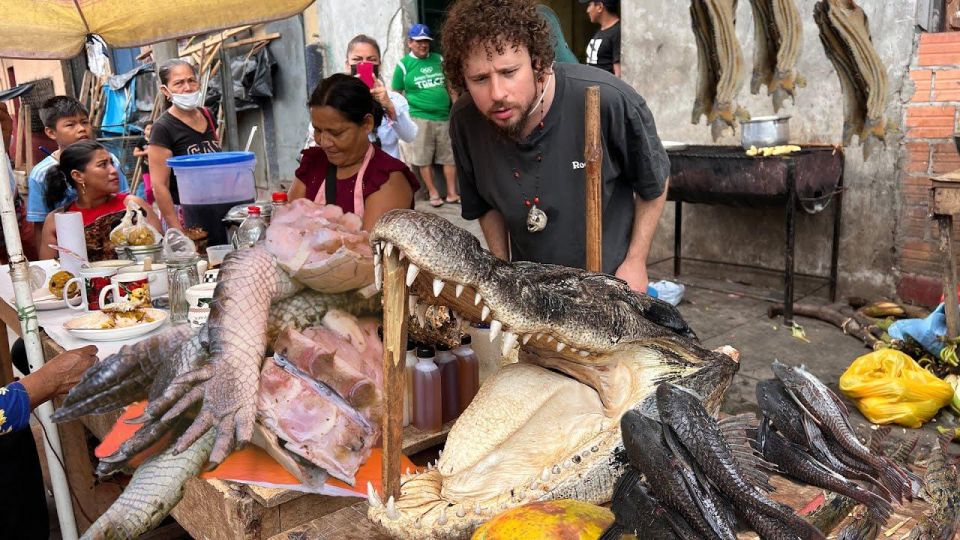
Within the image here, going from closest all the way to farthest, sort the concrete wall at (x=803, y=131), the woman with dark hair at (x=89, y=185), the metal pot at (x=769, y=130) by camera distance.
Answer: the woman with dark hair at (x=89, y=185) < the concrete wall at (x=803, y=131) < the metal pot at (x=769, y=130)

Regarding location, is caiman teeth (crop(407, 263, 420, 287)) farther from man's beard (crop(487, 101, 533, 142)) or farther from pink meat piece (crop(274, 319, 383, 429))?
man's beard (crop(487, 101, 533, 142))

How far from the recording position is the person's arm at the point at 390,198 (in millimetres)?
2688

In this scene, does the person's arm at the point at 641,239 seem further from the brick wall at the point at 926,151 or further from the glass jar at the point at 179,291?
the brick wall at the point at 926,151

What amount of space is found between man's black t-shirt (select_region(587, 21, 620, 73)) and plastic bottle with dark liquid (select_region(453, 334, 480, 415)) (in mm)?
4724

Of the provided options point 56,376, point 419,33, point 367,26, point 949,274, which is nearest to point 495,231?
point 56,376

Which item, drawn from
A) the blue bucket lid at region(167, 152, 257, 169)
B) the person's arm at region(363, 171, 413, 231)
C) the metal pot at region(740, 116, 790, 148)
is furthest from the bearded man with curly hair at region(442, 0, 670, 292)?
the metal pot at region(740, 116, 790, 148)

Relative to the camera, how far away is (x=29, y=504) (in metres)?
2.39

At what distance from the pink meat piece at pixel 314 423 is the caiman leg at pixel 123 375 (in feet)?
0.93

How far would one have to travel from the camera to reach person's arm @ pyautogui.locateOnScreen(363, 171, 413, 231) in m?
2.69

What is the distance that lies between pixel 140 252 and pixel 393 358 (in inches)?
80.6

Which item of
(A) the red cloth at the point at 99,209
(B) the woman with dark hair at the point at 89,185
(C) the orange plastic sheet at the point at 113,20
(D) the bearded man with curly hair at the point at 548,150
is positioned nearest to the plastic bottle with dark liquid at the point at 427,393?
(D) the bearded man with curly hair at the point at 548,150

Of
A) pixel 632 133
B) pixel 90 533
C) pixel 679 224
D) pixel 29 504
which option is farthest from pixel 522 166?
pixel 679 224

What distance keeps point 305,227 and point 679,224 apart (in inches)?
175

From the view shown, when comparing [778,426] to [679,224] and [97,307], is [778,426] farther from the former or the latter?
→ [679,224]
